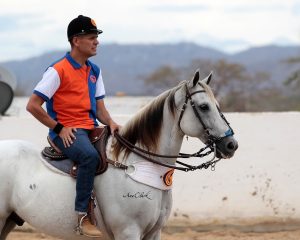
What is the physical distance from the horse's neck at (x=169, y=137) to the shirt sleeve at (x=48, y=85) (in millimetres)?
825

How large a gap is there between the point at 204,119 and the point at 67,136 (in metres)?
1.02

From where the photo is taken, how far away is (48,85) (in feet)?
19.0

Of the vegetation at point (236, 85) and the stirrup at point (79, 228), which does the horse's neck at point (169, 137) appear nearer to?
the stirrup at point (79, 228)

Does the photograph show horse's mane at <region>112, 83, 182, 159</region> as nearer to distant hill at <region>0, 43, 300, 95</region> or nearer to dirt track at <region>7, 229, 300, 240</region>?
dirt track at <region>7, 229, 300, 240</region>

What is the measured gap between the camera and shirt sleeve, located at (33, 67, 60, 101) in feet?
19.0

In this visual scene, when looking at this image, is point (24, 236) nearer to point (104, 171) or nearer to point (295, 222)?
point (295, 222)

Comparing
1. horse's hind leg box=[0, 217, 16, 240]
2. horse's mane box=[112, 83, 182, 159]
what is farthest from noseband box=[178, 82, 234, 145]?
horse's hind leg box=[0, 217, 16, 240]

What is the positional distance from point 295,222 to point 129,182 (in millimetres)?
4326

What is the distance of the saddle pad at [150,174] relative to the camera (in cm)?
578

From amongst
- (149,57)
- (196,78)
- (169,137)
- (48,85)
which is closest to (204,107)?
(196,78)

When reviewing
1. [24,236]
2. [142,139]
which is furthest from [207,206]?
[142,139]

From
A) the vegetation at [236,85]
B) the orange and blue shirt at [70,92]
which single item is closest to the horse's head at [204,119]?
the orange and blue shirt at [70,92]

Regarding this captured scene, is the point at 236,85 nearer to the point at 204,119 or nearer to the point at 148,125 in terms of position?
the point at 148,125

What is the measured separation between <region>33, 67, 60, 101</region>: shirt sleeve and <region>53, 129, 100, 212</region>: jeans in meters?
0.40
